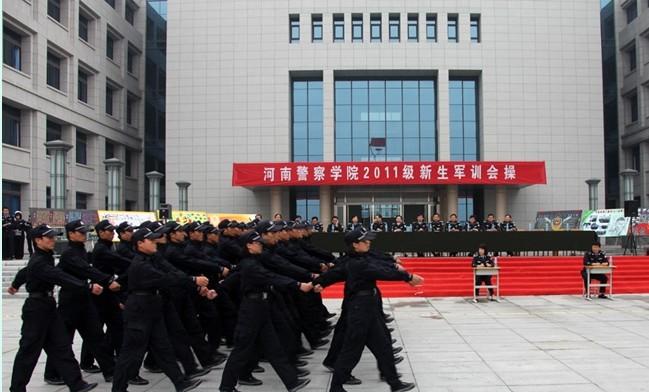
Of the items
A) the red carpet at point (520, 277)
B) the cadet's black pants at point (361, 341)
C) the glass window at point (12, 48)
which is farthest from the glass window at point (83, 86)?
the cadet's black pants at point (361, 341)

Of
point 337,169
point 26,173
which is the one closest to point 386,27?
point 337,169

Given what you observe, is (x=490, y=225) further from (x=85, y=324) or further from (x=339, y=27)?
(x=339, y=27)

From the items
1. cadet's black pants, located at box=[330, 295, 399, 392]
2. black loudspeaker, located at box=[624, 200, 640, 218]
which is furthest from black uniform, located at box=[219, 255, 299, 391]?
black loudspeaker, located at box=[624, 200, 640, 218]

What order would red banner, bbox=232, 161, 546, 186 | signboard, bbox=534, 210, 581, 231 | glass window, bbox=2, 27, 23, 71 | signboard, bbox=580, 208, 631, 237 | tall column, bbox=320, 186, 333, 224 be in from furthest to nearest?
tall column, bbox=320, 186, 333, 224
red banner, bbox=232, 161, 546, 186
glass window, bbox=2, 27, 23, 71
signboard, bbox=534, 210, 581, 231
signboard, bbox=580, 208, 631, 237

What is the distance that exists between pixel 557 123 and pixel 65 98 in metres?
26.6

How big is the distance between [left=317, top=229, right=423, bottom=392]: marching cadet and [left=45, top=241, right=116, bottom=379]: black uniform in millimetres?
2779

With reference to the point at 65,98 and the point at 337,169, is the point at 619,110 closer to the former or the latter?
the point at 337,169

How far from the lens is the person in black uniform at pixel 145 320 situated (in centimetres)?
597

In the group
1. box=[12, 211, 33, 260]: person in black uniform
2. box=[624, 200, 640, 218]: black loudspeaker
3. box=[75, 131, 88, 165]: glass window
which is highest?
box=[75, 131, 88, 165]: glass window

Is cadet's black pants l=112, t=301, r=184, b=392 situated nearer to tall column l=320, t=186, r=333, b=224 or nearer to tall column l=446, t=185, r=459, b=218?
tall column l=320, t=186, r=333, b=224

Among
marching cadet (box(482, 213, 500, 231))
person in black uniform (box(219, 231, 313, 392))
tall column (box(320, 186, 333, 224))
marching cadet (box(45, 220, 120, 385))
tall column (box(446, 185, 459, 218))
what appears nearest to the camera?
person in black uniform (box(219, 231, 313, 392))

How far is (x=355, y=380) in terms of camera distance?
22.6 feet

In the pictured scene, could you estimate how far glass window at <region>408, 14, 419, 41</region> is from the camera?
33.1m

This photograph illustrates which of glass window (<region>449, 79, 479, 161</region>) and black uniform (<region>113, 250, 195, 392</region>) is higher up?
glass window (<region>449, 79, 479, 161</region>)
